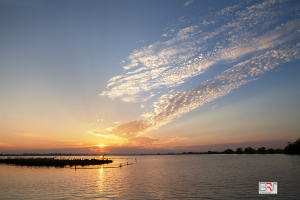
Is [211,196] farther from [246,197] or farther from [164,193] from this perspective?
[164,193]

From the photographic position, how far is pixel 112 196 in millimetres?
23547

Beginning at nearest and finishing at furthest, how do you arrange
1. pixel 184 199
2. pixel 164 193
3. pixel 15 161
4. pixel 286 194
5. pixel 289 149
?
pixel 184 199
pixel 286 194
pixel 164 193
pixel 15 161
pixel 289 149

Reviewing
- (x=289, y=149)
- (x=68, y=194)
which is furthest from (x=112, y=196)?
(x=289, y=149)

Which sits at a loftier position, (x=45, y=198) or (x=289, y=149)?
(x=45, y=198)

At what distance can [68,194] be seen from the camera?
966 inches

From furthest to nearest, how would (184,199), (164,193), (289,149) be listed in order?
(289,149)
(164,193)
(184,199)

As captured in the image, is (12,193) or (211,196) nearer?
(211,196)

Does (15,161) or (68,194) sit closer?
(68,194)

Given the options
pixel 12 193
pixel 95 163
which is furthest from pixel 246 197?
pixel 95 163

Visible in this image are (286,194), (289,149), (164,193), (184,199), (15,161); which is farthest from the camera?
(289,149)

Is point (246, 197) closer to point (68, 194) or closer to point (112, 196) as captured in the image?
point (112, 196)

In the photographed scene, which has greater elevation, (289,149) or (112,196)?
(112,196)

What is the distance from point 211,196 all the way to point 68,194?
60.0 feet

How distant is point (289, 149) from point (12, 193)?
563 feet
